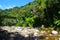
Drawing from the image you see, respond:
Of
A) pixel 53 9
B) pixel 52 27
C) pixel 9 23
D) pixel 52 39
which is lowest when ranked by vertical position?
pixel 52 39

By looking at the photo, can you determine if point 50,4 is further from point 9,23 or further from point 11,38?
point 9,23

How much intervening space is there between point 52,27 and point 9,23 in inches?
599

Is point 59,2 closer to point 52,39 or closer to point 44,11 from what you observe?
point 44,11

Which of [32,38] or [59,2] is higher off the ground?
[59,2]

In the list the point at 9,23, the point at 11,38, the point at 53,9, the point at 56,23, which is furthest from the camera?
the point at 9,23

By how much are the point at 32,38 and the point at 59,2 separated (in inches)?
265

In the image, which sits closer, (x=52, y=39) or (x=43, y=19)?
(x=52, y=39)

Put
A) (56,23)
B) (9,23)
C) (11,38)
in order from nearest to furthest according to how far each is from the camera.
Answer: (11,38) < (56,23) < (9,23)

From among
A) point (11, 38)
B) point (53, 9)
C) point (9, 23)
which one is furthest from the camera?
point (9, 23)

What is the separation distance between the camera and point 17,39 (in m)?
14.9

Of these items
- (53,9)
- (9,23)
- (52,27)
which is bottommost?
(52,27)

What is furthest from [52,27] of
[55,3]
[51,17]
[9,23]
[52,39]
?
[9,23]

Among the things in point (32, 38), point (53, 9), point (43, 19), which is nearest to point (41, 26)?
point (43, 19)

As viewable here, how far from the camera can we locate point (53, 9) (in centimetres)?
2097
